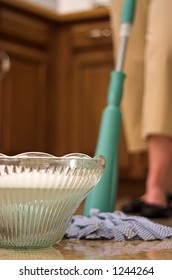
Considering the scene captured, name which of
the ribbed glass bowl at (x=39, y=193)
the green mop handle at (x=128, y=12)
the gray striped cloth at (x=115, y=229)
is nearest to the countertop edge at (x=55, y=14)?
the green mop handle at (x=128, y=12)

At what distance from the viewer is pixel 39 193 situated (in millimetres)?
788

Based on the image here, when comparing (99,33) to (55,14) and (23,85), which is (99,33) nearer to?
(55,14)

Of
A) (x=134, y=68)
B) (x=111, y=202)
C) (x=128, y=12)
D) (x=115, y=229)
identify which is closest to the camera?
(x=115, y=229)

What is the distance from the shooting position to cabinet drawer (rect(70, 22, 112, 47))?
264 cm

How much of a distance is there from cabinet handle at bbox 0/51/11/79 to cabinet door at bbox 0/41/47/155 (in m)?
0.02

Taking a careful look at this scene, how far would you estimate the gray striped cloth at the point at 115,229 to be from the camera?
97 centimetres

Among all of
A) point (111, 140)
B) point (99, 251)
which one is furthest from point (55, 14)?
point (99, 251)

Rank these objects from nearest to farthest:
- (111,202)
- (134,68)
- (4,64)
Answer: (111,202) → (134,68) → (4,64)

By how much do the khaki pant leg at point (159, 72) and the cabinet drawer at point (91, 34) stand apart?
3.44ft

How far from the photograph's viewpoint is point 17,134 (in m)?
2.64

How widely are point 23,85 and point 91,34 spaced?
39cm

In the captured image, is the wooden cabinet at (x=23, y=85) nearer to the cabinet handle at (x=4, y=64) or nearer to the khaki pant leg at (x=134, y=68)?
the cabinet handle at (x=4, y=64)

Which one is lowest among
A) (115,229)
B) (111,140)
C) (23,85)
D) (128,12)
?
(115,229)

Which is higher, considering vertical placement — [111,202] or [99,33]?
[99,33]
